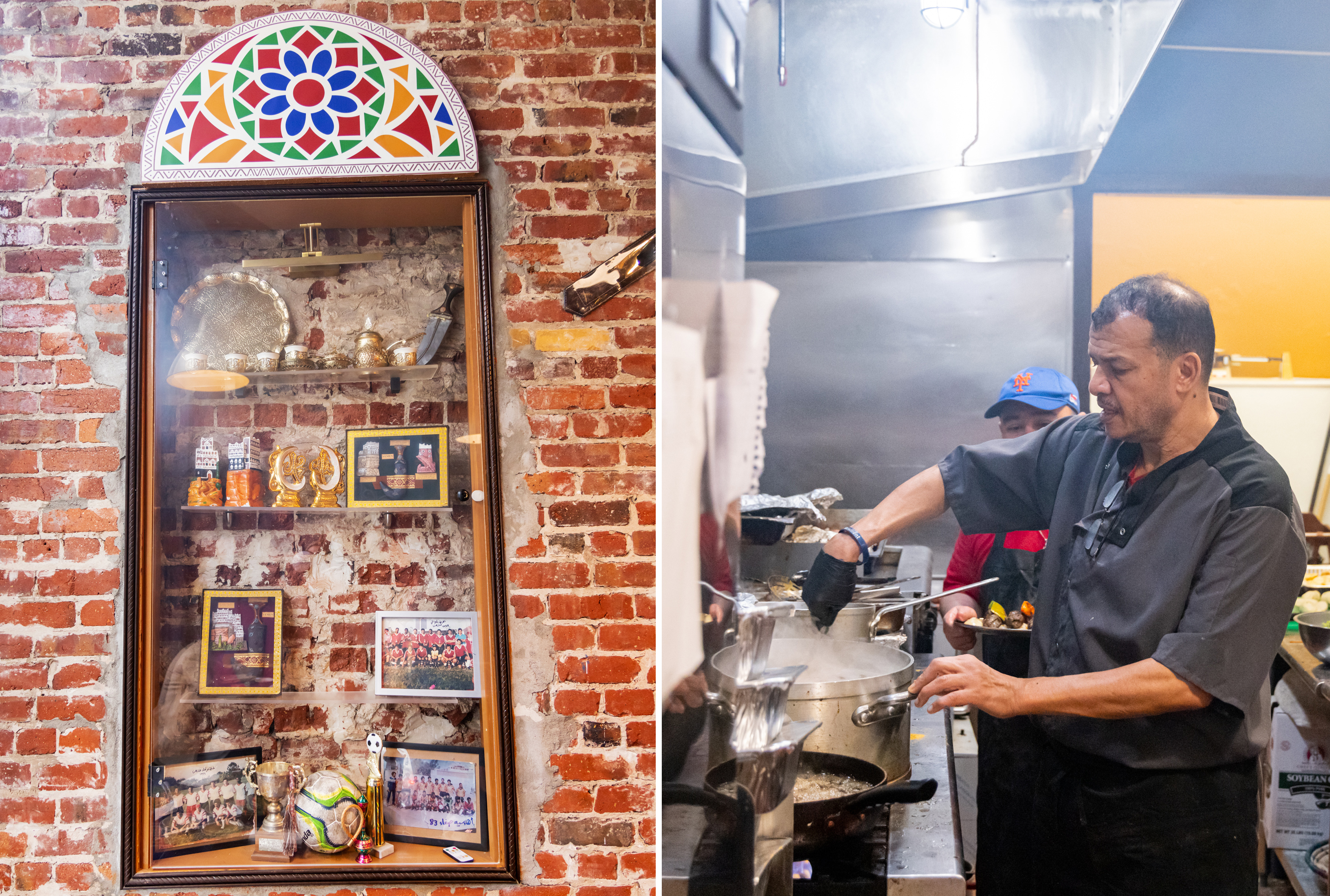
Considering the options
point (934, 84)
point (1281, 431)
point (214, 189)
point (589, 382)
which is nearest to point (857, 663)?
point (1281, 431)

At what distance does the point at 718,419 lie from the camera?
2.33 ft

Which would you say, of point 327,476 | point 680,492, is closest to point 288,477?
point 327,476

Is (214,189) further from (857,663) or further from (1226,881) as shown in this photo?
(1226,881)

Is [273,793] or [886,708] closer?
[886,708]

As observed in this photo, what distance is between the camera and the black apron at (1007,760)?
2.11ft

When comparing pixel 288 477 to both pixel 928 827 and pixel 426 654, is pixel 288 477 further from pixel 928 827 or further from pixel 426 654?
pixel 928 827

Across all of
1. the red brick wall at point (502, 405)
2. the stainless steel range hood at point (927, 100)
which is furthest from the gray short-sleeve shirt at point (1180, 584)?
the red brick wall at point (502, 405)

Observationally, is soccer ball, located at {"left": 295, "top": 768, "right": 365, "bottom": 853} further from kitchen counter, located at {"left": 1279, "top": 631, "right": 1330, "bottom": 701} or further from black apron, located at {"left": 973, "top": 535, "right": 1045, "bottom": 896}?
kitchen counter, located at {"left": 1279, "top": 631, "right": 1330, "bottom": 701}

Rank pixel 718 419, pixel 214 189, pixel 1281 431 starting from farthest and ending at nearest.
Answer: pixel 214 189
pixel 718 419
pixel 1281 431

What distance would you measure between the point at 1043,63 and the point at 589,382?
143 cm

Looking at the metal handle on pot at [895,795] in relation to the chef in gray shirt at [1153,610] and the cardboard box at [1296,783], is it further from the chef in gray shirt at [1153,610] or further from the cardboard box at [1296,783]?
the cardboard box at [1296,783]

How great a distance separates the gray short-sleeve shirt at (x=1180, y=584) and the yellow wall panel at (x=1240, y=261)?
66mm

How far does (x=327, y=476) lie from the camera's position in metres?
2.10

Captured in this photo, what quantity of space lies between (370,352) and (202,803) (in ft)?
3.92
